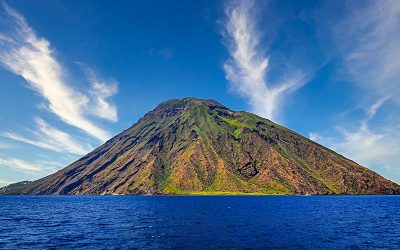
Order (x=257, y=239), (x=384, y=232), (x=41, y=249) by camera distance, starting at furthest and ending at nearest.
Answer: (x=384, y=232) → (x=257, y=239) → (x=41, y=249)

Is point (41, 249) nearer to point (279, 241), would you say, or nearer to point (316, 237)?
point (279, 241)

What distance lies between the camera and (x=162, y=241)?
63.8m

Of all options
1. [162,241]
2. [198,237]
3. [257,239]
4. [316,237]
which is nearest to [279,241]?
[257,239]

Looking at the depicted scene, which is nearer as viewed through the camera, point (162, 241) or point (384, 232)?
point (162, 241)

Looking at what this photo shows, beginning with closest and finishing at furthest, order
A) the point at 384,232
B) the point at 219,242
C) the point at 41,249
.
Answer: the point at 41,249
the point at 219,242
the point at 384,232

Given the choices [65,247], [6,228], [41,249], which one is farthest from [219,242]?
[6,228]

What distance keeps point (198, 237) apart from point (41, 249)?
99.4 feet

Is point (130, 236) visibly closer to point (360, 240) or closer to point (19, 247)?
point (19, 247)

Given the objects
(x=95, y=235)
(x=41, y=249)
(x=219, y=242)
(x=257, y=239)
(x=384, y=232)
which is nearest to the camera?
(x=41, y=249)

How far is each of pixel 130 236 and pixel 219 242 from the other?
804 inches

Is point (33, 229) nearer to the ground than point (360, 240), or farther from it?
farther from it

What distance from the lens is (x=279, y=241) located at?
6525cm

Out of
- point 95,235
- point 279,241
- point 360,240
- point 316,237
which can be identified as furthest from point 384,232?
point 95,235

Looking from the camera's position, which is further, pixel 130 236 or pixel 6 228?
pixel 6 228
